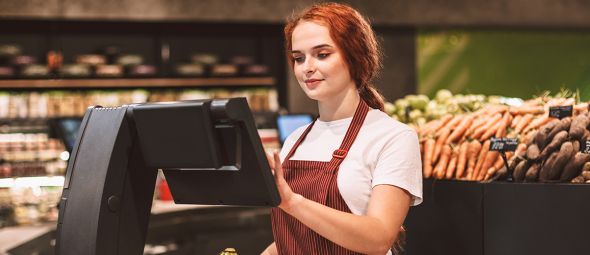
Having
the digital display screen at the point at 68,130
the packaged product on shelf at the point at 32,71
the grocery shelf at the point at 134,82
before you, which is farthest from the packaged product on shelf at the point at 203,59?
the digital display screen at the point at 68,130

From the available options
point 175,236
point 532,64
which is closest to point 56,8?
point 175,236

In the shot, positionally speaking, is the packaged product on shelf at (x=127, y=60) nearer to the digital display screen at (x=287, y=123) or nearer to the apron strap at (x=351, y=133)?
the digital display screen at (x=287, y=123)

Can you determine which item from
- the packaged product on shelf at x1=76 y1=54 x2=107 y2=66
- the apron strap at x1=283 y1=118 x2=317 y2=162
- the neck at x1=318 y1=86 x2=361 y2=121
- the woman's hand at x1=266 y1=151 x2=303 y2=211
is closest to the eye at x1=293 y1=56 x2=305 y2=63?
the neck at x1=318 y1=86 x2=361 y2=121

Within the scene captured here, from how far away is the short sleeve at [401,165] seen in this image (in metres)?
1.87

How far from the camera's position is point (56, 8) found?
26.6ft

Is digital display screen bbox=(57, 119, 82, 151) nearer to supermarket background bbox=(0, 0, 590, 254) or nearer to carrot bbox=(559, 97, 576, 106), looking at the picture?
supermarket background bbox=(0, 0, 590, 254)

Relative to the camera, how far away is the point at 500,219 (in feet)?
8.64

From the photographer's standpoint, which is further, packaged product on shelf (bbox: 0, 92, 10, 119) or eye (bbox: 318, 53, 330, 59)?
packaged product on shelf (bbox: 0, 92, 10, 119)

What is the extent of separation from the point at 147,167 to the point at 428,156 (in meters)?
1.47

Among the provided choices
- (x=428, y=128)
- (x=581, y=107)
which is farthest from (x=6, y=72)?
(x=581, y=107)

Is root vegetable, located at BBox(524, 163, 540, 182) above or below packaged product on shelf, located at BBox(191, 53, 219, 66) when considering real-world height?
above

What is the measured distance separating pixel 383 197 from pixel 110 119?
0.62m

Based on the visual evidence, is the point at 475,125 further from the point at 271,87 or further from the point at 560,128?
the point at 271,87

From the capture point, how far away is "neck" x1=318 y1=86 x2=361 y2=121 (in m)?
2.05
